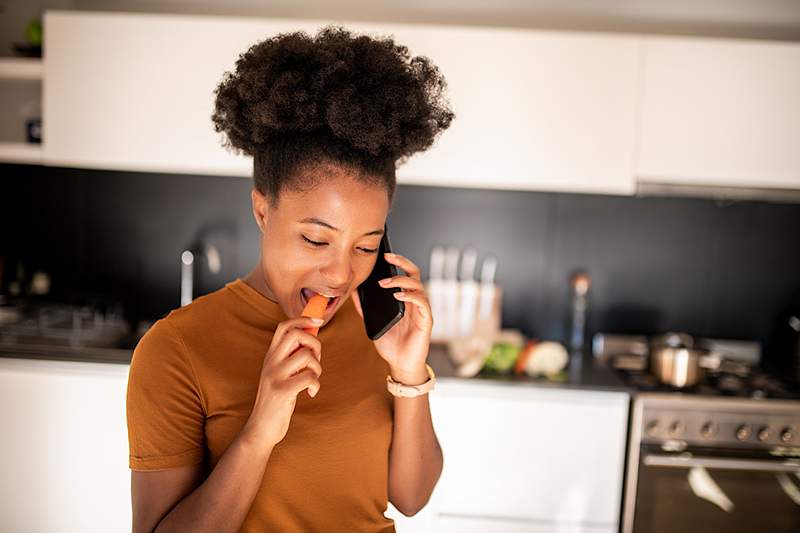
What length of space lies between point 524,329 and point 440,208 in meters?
0.64

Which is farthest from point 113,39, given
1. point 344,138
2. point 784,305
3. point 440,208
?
point 784,305

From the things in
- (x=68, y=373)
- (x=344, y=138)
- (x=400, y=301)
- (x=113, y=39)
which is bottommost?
(x=68, y=373)

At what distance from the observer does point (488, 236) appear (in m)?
2.83

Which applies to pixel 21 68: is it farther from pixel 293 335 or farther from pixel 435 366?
pixel 293 335

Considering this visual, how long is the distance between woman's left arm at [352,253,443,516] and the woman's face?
8cm

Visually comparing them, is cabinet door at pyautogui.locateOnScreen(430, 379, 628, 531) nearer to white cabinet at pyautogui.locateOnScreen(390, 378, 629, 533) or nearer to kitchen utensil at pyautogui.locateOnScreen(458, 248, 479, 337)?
white cabinet at pyautogui.locateOnScreen(390, 378, 629, 533)

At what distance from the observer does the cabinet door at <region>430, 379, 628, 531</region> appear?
7.32 ft

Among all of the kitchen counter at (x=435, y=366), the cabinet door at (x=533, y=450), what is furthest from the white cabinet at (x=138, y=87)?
the cabinet door at (x=533, y=450)

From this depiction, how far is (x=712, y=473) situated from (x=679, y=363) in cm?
37

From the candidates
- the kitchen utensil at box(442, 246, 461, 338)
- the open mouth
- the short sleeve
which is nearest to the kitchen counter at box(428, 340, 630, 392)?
the kitchen utensil at box(442, 246, 461, 338)

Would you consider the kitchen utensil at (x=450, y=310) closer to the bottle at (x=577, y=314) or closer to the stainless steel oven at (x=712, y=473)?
the bottle at (x=577, y=314)

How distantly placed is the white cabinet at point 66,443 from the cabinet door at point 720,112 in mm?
2060

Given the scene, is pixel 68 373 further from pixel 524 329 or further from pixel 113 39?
pixel 524 329

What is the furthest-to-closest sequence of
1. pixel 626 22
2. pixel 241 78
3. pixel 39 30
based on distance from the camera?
pixel 626 22
pixel 39 30
pixel 241 78
